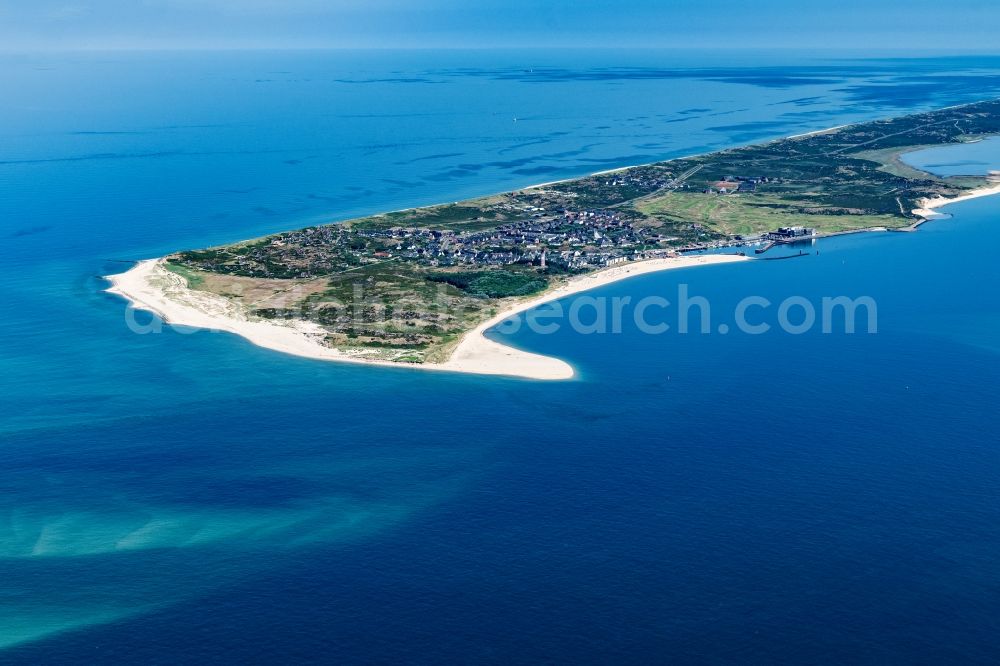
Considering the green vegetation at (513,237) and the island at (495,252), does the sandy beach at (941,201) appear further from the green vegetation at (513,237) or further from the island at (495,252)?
the green vegetation at (513,237)

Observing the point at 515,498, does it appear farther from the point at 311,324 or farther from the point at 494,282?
the point at 494,282

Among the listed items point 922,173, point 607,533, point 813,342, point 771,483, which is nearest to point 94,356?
point 607,533

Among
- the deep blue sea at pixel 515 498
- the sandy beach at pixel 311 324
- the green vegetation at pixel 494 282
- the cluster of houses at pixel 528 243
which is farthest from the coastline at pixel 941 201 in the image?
the green vegetation at pixel 494 282

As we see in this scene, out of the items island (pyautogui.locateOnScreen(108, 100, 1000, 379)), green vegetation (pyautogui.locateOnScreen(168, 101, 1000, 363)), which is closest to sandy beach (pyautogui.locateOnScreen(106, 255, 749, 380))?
island (pyautogui.locateOnScreen(108, 100, 1000, 379))

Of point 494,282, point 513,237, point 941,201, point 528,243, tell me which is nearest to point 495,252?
point 528,243

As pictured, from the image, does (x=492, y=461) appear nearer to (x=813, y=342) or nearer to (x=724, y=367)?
(x=724, y=367)
